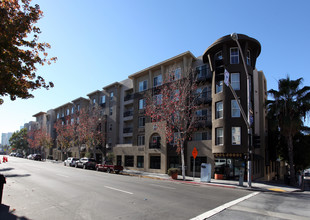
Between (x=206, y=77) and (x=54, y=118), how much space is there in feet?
188

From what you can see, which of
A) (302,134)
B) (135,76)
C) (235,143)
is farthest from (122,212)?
(135,76)

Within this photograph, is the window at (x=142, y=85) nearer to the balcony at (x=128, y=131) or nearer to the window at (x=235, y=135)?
the balcony at (x=128, y=131)

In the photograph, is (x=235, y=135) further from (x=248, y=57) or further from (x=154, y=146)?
(x=154, y=146)

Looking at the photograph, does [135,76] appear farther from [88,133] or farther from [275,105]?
[275,105]

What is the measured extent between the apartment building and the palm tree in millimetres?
2489

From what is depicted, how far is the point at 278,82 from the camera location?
84.6 ft

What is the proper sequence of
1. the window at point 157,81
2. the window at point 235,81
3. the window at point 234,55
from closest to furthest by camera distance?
the window at point 235,81 < the window at point 234,55 < the window at point 157,81

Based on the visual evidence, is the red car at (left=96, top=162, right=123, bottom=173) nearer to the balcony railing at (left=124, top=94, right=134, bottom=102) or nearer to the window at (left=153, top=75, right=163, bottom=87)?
the window at (left=153, top=75, right=163, bottom=87)

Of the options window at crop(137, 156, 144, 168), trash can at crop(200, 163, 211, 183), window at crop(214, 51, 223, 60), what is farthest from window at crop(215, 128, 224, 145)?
window at crop(137, 156, 144, 168)

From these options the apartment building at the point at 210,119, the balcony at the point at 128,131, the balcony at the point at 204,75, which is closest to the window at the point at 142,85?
the apartment building at the point at 210,119

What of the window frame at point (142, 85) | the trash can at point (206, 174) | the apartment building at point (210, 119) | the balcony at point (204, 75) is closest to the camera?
the trash can at point (206, 174)

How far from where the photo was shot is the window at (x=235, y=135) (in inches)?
931

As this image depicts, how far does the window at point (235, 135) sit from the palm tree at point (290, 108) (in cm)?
438

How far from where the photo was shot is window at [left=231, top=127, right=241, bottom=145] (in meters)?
23.6
